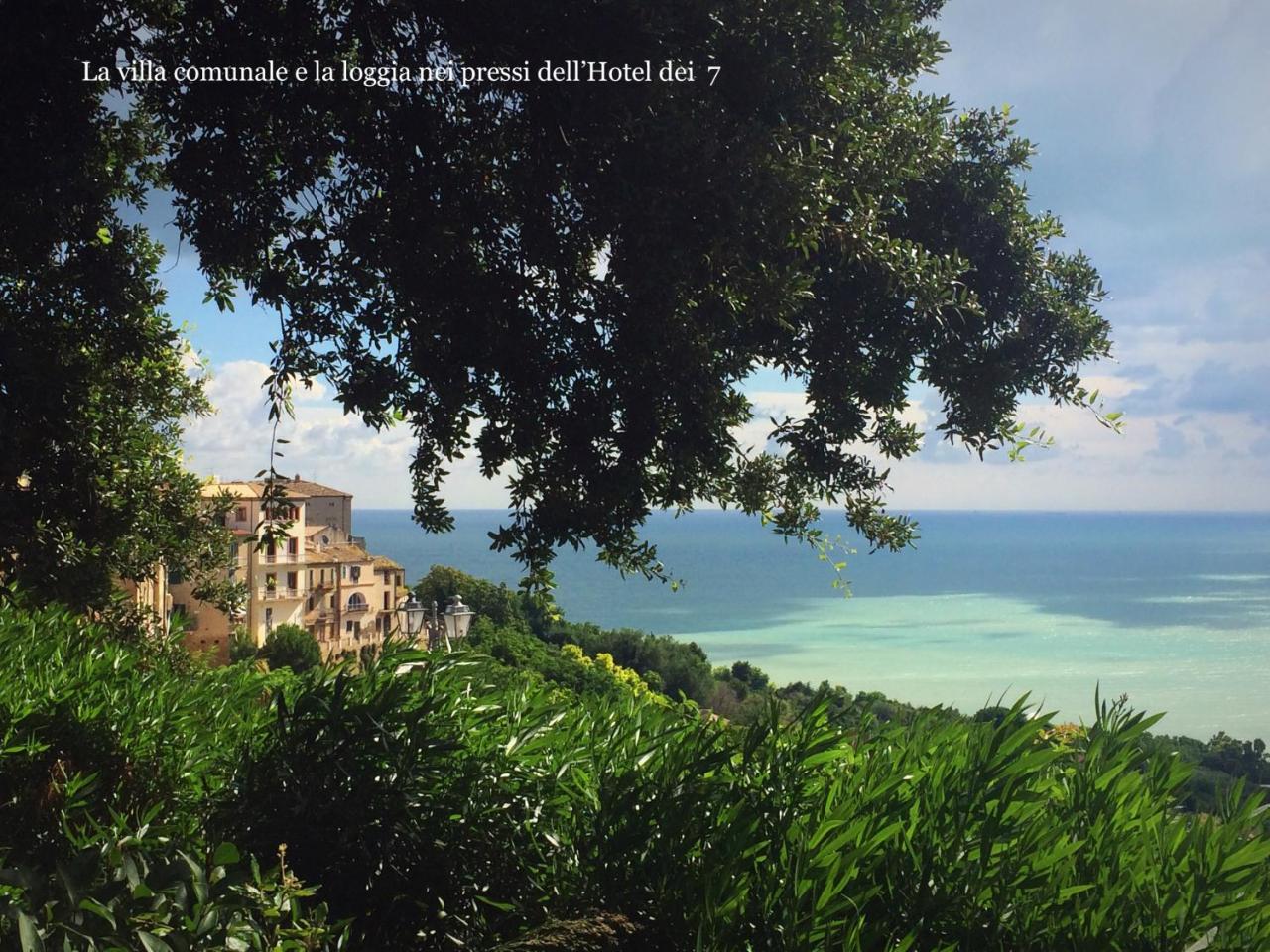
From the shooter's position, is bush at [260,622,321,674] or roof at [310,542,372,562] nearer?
bush at [260,622,321,674]

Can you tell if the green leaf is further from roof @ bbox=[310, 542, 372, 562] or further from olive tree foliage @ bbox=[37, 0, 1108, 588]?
roof @ bbox=[310, 542, 372, 562]

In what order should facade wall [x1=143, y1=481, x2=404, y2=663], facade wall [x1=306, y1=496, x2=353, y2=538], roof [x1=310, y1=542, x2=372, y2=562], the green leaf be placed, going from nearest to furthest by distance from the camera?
1. the green leaf
2. facade wall [x1=143, y1=481, x2=404, y2=663]
3. roof [x1=310, y1=542, x2=372, y2=562]
4. facade wall [x1=306, y1=496, x2=353, y2=538]

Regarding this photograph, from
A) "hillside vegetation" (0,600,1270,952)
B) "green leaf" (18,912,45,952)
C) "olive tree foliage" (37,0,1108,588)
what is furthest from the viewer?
"olive tree foliage" (37,0,1108,588)

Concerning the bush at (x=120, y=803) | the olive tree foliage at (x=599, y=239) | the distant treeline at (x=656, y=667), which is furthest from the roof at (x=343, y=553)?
the olive tree foliage at (x=599, y=239)

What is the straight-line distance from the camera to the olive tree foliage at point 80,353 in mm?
6016

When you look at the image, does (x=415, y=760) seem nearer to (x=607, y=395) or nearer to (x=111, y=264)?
(x=607, y=395)

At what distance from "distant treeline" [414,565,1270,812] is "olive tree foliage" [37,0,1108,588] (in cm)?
132

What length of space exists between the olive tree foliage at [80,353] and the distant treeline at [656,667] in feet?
10.7

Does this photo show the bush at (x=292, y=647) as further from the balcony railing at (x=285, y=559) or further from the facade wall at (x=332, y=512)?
the facade wall at (x=332, y=512)

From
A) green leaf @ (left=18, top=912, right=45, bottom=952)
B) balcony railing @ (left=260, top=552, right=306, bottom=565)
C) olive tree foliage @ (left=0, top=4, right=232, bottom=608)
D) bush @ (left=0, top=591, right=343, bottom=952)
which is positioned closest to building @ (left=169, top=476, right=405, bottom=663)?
balcony railing @ (left=260, top=552, right=306, bottom=565)

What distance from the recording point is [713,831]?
3.06m

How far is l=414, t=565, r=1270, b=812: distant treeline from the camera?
11.6 ft

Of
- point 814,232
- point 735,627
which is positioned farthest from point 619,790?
point 735,627

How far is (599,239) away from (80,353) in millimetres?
4962
